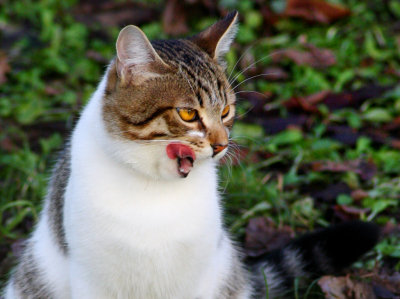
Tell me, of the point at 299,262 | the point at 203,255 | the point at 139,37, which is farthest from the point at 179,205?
the point at 299,262

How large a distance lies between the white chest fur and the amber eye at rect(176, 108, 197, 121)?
9.0 inches

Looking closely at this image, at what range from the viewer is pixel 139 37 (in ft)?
7.57

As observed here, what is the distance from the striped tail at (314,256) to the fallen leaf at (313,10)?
2886mm

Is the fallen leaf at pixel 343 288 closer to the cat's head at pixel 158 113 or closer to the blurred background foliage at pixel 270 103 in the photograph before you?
the blurred background foliage at pixel 270 103

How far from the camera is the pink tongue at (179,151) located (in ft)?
7.66

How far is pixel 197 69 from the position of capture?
2508 millimetres

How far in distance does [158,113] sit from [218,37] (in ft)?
1.63

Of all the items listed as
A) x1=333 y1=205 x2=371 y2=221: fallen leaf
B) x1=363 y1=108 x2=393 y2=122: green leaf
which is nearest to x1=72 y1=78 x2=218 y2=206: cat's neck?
x1=333 y1=205 x2=371 y2=221: fallen leaf

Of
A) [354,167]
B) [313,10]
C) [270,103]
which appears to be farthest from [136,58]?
[313,10]

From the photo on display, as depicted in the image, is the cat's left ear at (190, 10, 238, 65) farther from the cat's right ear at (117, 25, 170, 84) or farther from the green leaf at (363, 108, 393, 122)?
the green leaf at (363, 108, 393, 122)

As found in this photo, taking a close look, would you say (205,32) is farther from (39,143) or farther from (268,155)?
(39,143)

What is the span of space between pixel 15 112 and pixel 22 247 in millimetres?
1688

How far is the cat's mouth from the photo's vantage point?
92.0 inches

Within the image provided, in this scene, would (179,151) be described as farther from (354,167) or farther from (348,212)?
(354,167)
